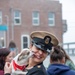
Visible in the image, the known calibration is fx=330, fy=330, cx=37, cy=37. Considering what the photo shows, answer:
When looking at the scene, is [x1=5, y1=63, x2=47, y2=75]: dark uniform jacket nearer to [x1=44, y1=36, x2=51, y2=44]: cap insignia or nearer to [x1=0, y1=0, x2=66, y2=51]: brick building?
[x1=44, y1=36, x2=51, y2=44]: cap insignia

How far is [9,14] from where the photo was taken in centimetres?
3073

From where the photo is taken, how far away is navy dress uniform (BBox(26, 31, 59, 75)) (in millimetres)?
2520

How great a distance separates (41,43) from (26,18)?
29.3 m

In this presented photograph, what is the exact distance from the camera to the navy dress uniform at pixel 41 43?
2.52 metres

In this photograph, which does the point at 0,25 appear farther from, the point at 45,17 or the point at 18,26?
the point at 45,17

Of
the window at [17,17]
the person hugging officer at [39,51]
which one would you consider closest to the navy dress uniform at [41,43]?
the person hugging officer at [39,51]

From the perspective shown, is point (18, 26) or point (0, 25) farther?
point (18, 26)

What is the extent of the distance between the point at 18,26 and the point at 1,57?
27.0 m

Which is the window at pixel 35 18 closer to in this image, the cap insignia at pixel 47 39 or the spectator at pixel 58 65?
the spectator at pixel 58 65

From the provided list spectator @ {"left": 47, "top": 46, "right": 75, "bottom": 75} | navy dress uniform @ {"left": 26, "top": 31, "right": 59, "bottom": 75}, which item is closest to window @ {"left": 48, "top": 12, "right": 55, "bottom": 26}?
spectator @ {"left": 47, "top": 46, "right": 75, "bottom": 75}

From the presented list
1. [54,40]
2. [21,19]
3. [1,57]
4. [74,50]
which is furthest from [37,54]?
[21,19]

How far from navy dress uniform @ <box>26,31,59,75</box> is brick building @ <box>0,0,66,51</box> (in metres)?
27.3


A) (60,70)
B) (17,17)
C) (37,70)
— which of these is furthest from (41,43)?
(17,17)

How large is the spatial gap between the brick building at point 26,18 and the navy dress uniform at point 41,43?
27276 mm
